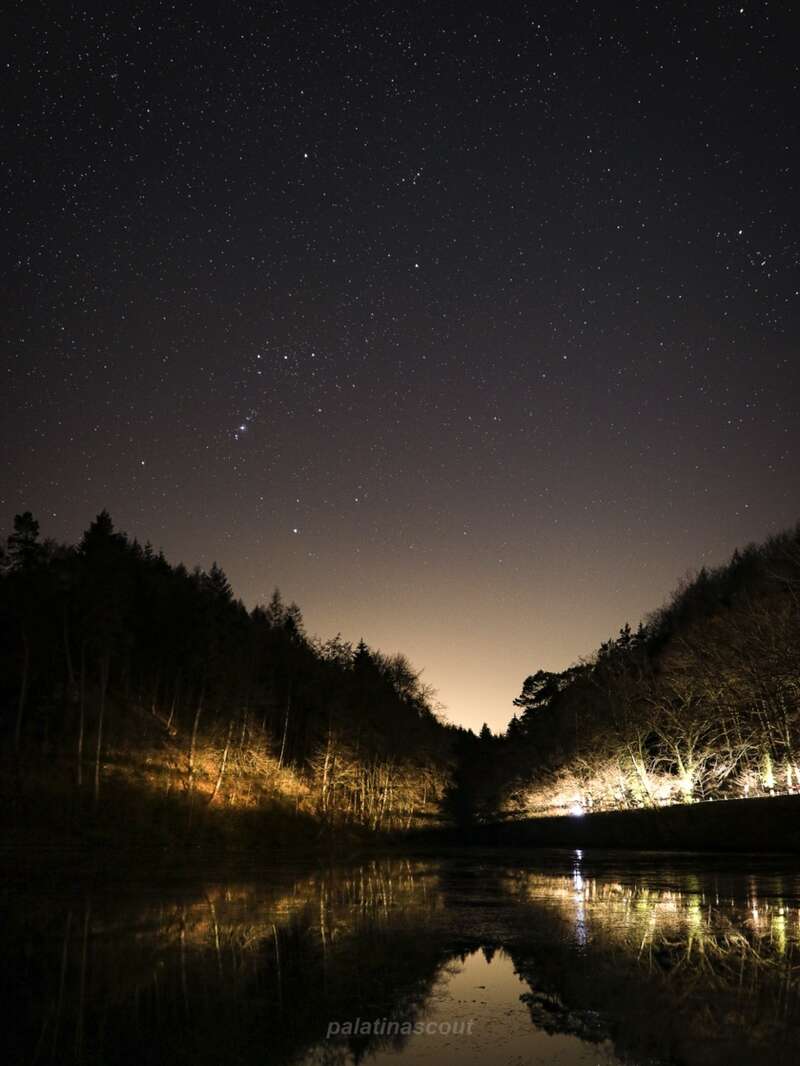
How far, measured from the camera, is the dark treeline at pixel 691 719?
38.3 metres

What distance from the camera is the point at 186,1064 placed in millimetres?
5906

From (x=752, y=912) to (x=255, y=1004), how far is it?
29.9ft

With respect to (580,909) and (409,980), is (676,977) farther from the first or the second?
(580,909)

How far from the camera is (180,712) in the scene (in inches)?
2990

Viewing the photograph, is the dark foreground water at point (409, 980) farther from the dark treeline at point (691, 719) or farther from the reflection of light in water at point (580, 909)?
the dark treeline at point (691, 719)

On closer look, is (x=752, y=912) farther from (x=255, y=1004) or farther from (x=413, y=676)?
(x=413, y=676)

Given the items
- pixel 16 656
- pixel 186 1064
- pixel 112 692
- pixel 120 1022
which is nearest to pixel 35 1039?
pixel 120 1022

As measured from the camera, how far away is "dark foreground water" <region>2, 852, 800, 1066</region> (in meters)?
6.21

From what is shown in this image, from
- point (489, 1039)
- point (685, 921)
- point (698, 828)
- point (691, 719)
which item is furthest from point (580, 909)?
point (691, 719)

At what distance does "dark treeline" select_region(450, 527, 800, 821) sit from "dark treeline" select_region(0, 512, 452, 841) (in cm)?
1345

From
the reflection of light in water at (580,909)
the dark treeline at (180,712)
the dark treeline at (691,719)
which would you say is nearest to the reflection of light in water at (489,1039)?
the reflection of light in water at (580,909)

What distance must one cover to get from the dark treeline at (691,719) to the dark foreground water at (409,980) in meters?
23.7

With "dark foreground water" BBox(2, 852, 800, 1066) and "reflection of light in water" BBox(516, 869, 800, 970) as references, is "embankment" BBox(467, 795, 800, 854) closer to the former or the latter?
"reflection of light in water" BBox(516, 869, 800, 970)

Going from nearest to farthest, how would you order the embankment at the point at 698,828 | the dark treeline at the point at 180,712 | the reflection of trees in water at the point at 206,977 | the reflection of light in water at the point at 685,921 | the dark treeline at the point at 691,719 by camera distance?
the reflection of trees in water at the point at 206,977 < the reflection of light in water at the point at 685,921 < the embankment at the point at 698,828 < the dark treeline at the point at 691,719 < the dark treeline at the point at 180,712
